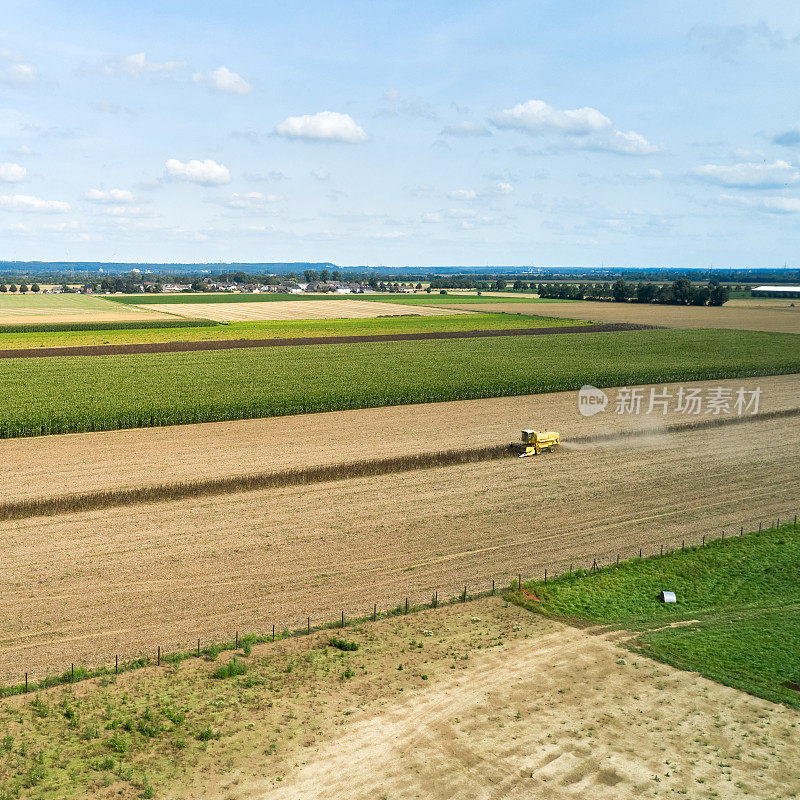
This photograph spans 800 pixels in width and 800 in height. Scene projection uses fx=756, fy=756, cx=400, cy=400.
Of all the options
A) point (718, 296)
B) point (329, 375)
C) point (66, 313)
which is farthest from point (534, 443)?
point (718, 296)

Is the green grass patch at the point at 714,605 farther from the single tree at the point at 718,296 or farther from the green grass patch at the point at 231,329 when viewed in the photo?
the single tree at the point at 718,296

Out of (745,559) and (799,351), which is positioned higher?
(799,351)

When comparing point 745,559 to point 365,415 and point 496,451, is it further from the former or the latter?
point 365,415

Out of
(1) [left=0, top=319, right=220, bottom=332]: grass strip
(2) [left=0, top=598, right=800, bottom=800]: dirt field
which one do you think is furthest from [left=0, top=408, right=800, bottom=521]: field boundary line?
(1) [left=0, top=319, right=220, bottom=332]: grass strip

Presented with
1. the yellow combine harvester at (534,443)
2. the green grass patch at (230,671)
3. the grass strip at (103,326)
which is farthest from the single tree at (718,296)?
the green grass patch at (230,671)

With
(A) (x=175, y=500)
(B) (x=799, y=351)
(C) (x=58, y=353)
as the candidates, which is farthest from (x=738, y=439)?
(C) (x=58, y=353)

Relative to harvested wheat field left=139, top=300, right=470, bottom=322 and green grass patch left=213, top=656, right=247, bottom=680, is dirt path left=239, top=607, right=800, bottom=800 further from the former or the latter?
harvested wheat field left=139, top=300, right=470, bottom=322
